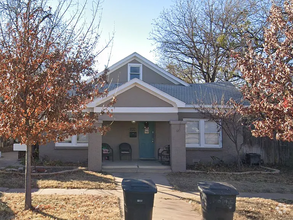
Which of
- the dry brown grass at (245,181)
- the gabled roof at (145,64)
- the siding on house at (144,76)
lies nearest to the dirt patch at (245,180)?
the dry brown grass at (245,181)

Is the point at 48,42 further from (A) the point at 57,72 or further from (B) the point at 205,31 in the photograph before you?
(B) the point at 205,31

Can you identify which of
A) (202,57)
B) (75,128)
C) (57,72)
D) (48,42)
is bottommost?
(75,128)

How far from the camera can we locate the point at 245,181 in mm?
10375

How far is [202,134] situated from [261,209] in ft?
23.8

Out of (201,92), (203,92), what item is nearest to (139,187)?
(201,92)

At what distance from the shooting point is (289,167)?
13.9 m

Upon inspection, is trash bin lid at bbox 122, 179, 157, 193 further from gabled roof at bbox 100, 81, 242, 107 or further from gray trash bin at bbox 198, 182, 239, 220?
gabled roof at bbox 100, 81, 242, 107

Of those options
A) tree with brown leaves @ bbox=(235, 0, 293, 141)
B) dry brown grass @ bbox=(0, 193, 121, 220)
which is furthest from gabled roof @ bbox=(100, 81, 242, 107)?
dry brown grass @ bbox=(0, 193, 121, 220)

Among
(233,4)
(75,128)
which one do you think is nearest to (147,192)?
(75,128)

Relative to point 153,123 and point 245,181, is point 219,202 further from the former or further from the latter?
point 153,123

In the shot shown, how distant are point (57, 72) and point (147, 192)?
3.20m

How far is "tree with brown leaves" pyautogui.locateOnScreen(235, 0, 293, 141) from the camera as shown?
220 inches

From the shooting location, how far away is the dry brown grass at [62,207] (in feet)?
19.6

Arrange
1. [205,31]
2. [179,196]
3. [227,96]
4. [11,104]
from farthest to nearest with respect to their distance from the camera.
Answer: [205,31] < [227,96] < [179,196] < [11,104]
